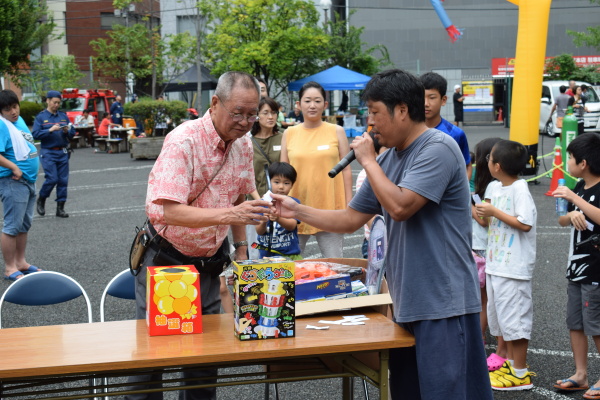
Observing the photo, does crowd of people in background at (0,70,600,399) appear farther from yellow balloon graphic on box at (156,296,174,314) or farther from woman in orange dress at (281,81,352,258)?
yellow balloon graphic on box at (156,296,174,314)

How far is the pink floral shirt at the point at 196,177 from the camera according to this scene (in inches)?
147

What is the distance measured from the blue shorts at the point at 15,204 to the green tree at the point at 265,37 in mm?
22435

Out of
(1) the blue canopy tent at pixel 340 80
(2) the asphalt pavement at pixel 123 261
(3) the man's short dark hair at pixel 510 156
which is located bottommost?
(2) the asphalt pavement at pixel 123 261

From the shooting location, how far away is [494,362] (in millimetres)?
5266

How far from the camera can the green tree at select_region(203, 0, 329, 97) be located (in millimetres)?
30719

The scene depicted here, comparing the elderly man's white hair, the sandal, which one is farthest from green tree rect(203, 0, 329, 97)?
the elderly man's white hair

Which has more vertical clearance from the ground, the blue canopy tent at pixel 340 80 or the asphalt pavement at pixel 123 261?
the blue canopy tent at pixel 340 80

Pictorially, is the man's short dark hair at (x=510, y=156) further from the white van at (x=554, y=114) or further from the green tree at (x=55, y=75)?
the green tree at (x=55, y=75)

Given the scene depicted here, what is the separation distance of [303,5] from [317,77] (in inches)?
196

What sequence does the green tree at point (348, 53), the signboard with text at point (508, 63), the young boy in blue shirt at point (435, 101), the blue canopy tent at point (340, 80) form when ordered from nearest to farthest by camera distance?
the young boy in blue shirt at point (435, 101) → the blue canopy tent at point (340, 80) → the green tree at point (348, 53) → the signboard with text at point (508, 63)

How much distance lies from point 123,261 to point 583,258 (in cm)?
606

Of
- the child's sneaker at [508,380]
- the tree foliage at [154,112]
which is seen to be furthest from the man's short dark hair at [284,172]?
the tree foliage at [154,112]

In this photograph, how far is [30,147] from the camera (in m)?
8.75

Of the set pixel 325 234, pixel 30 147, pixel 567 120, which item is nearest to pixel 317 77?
pixel 567 120
